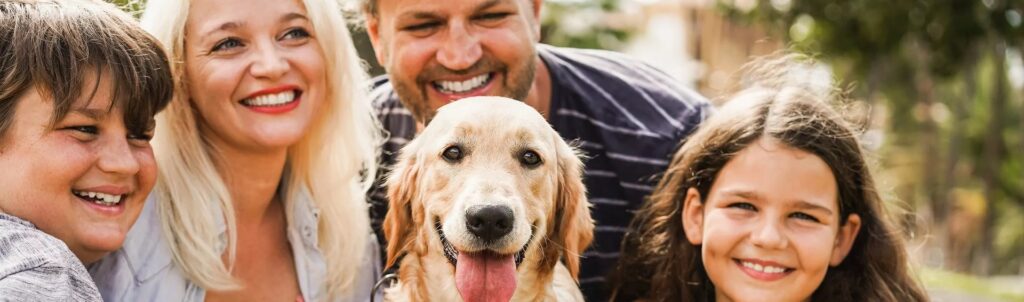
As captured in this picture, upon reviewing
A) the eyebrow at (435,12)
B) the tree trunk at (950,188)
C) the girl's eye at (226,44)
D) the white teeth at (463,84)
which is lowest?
the tree trunk at (950,188)

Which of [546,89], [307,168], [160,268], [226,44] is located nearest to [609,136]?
[546,89]

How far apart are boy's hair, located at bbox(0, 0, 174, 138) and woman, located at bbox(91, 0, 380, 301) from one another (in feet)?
1.50

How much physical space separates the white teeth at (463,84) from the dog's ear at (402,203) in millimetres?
731

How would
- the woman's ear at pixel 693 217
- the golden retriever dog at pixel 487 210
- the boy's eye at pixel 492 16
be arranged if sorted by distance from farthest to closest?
1. the boy's eye at pixel 492 16
2. the woman's ear at pixel 693 217
3. the golden retriever dog at pixel 487 210

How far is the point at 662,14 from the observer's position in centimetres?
3809

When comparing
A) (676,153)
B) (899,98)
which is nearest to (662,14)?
(899,98)

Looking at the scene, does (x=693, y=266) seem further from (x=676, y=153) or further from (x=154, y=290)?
(x=154, y=290)

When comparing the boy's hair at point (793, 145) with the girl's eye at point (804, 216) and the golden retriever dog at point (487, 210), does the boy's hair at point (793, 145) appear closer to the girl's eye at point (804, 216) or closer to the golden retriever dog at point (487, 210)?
the girl's eye at point (804, 216)

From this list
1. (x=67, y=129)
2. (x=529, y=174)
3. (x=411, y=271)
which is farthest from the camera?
(x=411, y=271)

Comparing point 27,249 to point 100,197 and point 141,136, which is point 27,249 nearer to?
point 100,197

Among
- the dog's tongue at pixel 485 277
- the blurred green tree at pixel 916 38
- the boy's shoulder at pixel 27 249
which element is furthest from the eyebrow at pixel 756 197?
the blurred green tree at pixel 916 38

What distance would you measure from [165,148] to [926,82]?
36.8 meters

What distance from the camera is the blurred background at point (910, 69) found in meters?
11.7

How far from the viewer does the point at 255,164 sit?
499 cm
